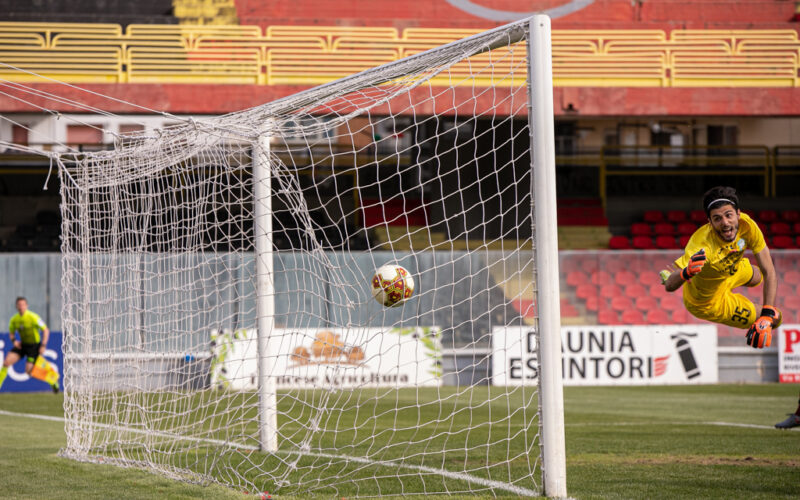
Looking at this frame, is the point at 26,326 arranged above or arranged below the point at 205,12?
below

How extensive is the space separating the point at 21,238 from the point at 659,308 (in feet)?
44.7

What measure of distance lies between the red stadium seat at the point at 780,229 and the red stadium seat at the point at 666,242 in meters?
2.26

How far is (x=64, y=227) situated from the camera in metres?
8.24

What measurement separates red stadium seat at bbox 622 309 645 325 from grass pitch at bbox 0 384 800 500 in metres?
3.56

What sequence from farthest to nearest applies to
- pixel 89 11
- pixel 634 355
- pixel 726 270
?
1. pixel 89 11
2. pixel 634 355
3. pixel 726 270

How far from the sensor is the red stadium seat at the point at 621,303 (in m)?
16.2

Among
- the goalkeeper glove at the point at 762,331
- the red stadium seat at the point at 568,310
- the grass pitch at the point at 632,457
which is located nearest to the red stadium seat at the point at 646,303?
the red stadium seat at the point at 568,310

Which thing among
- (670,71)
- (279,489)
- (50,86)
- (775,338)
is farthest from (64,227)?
(670,71)

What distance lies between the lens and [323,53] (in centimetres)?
1883

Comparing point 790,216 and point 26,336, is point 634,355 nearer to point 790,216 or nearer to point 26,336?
point 790,216

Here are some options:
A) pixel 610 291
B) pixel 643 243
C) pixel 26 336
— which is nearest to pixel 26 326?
pixel 26 336

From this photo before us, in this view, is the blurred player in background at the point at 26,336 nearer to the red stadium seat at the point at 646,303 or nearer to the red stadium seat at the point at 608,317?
the red stadium seat at the point at 608,317

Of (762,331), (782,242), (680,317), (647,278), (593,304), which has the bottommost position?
(680,317)

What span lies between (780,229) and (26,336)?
1574 centimetres
